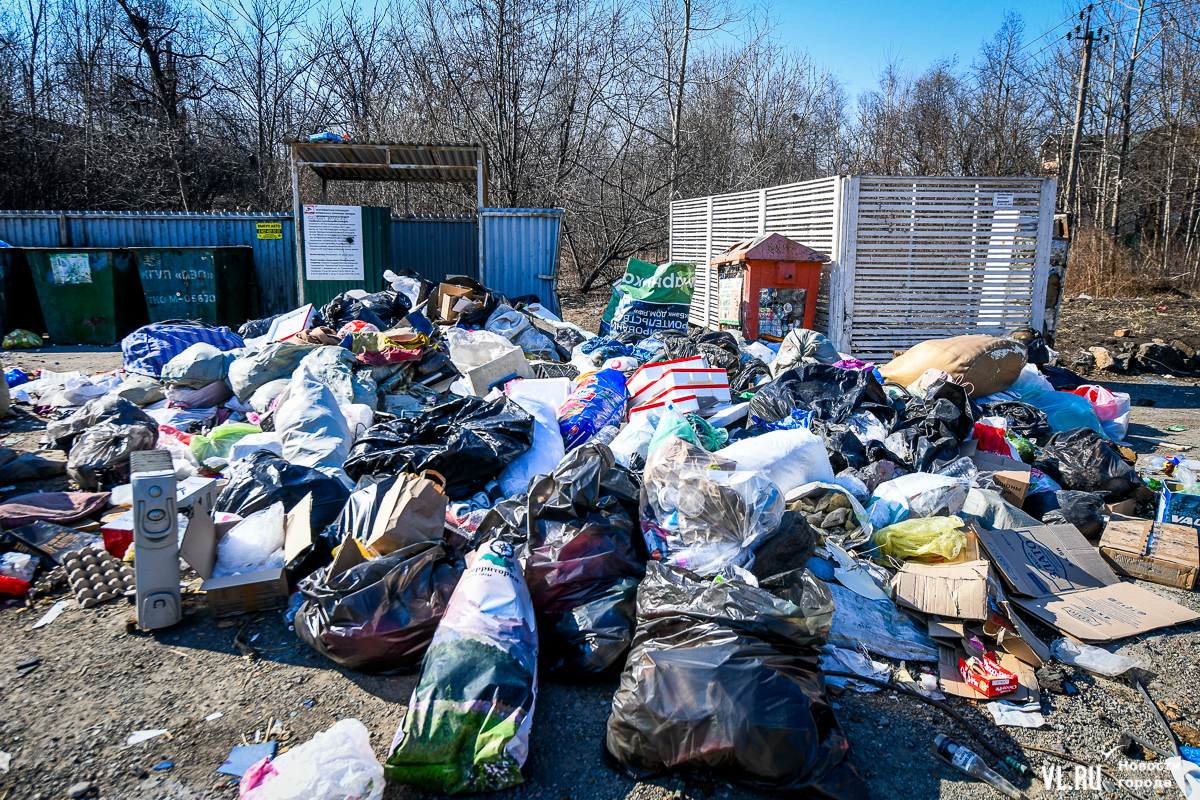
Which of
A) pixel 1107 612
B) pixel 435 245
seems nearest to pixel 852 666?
pixel 1107 612

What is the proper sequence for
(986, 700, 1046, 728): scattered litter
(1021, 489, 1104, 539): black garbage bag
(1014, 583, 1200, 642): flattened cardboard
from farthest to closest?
(1021, 489, 1104, 539): black garbage bag
(1014, 583, 1200, 642): flattened cardboard
(986, 700, 1046, 728): scattered litter

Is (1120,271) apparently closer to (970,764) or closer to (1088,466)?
(1088,466)

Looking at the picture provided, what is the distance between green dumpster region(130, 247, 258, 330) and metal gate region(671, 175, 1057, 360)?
25.3 ft

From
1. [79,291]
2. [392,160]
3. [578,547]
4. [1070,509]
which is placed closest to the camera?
[578,547]

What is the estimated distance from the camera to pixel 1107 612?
3010mm

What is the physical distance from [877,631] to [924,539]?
0.69m

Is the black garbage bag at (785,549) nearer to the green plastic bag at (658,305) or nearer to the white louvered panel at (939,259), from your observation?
the green plastic bag at (658,305)

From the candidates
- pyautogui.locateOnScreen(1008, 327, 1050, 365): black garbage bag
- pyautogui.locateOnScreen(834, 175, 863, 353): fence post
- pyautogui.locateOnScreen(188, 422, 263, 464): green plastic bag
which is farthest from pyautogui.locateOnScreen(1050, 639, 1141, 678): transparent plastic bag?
pyautogui.locateOnScreen(834, 175, 863, 353): fence post

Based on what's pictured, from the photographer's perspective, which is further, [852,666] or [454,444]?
[454,444]

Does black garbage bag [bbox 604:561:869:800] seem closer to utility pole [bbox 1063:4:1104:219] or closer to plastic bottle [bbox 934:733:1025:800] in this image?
plastic bottle [bbox 934:733:1025:800]

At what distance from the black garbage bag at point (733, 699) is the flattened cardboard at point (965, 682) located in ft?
2.14

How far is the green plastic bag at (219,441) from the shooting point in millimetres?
4324

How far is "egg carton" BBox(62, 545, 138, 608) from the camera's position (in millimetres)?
2900

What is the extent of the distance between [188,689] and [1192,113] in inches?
896
